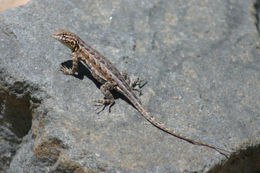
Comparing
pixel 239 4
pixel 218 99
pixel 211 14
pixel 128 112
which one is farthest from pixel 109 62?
pixel 239 4

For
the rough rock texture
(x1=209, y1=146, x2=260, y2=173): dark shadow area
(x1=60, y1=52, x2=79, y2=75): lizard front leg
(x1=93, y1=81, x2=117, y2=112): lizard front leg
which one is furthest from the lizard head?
(x1=209, y1=146, x2=260, y2=173): dark shadow area

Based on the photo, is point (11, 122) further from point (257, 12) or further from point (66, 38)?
point (257, 12)

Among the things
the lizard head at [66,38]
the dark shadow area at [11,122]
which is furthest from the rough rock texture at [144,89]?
the lizard head at [66,38]

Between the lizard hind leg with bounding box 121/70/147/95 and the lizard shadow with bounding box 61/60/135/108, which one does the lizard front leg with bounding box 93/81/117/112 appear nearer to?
the lizard shadow with bounding box 61/60/135/108

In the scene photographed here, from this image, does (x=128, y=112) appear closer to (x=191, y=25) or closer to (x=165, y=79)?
(x=165, y=79)

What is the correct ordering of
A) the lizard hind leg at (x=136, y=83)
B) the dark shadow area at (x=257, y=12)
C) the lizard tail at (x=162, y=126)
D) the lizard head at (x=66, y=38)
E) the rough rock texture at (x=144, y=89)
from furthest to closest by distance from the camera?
1. the dark shadow area at (x=257, y=12)
2. the lizard hind leg at (x=136, y=83)
3. the lizard head at (x=66, y=38)
4. the lizard tail at (x=162, y=126)
5. the rough rock texture at (x=144, y=89)

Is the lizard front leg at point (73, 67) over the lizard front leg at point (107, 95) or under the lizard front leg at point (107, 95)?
over

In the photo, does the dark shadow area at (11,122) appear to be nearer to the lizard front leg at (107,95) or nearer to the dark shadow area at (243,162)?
the lizard front leg at (107,95)
